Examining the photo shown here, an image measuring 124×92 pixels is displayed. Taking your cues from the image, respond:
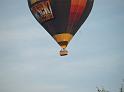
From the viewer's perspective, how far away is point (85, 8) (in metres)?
61.2

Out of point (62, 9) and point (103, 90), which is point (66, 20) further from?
point (103, 90)

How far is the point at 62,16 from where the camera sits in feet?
200

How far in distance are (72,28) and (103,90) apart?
47.1ft

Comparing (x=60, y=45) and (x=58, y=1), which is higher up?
(x=58, y=1)

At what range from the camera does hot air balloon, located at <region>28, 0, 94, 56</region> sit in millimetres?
60531

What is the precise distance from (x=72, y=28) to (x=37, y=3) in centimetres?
382

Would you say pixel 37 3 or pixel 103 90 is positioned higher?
pixel 37 3

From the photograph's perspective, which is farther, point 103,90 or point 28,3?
point 103,90

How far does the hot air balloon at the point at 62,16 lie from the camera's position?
199 feet

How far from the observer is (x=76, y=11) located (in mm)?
60656

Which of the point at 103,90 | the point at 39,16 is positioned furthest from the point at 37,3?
the point at 103,90

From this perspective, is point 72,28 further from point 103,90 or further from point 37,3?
point 103,90

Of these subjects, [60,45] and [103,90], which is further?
[103,90]

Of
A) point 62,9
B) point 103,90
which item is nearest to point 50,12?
point 62,9
